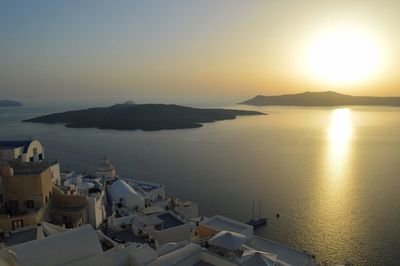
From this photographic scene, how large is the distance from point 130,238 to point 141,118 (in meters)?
113

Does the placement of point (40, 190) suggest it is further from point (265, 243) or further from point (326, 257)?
point (326, 257)

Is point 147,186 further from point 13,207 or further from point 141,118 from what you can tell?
point 141,118

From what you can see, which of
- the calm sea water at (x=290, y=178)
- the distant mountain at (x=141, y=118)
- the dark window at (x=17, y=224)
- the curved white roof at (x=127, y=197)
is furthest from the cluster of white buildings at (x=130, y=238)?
the distant mountain at (x=141, y=118)

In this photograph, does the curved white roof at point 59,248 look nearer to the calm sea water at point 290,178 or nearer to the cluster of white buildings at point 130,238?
the cluster of white buildings at point 130,238

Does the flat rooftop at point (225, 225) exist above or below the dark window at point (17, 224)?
below

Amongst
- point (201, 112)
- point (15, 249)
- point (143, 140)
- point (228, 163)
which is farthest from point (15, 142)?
point (201, 112)

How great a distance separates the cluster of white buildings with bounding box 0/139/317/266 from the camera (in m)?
9.45

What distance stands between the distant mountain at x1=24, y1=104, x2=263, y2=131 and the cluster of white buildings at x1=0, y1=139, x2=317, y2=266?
85.8 meters

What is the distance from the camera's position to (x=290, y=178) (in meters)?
48.2

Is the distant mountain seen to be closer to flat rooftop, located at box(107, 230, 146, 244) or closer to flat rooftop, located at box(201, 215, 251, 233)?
flat rooftop, located at box(201, 215, 251, 233)

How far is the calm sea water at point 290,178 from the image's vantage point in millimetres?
29422

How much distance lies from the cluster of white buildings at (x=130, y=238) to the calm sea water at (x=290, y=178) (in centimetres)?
906

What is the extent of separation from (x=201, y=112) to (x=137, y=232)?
138543 mm

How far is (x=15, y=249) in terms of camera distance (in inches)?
352
